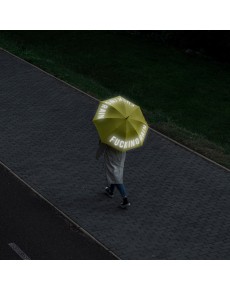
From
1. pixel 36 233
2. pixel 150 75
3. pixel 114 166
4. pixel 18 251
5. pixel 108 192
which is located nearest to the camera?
pixel 18 251

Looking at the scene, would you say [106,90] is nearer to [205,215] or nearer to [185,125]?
[185,125]

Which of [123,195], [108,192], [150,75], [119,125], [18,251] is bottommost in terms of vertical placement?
[18,251]

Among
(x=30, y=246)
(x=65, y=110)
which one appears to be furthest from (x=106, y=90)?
(x=30, y=246)

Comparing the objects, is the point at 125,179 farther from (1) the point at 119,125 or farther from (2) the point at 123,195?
(1) the point at 119,125

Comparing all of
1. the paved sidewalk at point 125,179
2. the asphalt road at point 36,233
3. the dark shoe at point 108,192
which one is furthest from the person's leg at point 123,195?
the asphalt road at point 36,233

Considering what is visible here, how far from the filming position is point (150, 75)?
20.2 m

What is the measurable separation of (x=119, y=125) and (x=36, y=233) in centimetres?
233

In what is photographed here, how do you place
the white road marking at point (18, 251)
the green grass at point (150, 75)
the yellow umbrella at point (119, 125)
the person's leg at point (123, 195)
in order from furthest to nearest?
the green grass at point (150, 75), the person's leg at point (123, 195), the yellow umbrella at point (119, 125), the white road marking at point (18, 251)

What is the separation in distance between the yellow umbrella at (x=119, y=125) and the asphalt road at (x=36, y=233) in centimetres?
163

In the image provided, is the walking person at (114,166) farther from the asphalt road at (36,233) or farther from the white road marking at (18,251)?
the white road marking at (18,251)

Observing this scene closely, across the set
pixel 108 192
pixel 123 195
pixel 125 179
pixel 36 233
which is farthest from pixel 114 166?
pixel 36 233

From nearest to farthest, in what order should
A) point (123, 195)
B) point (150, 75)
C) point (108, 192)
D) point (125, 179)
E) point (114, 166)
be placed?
1. point (114, 166)
2. point (123, 195)
3. point (108, 192)
4. point (125, 179)
5. point (150, 75)

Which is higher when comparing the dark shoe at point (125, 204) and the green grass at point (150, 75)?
the green grass at point (150, 75)

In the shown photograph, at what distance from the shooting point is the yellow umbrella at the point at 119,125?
11.1 meters
